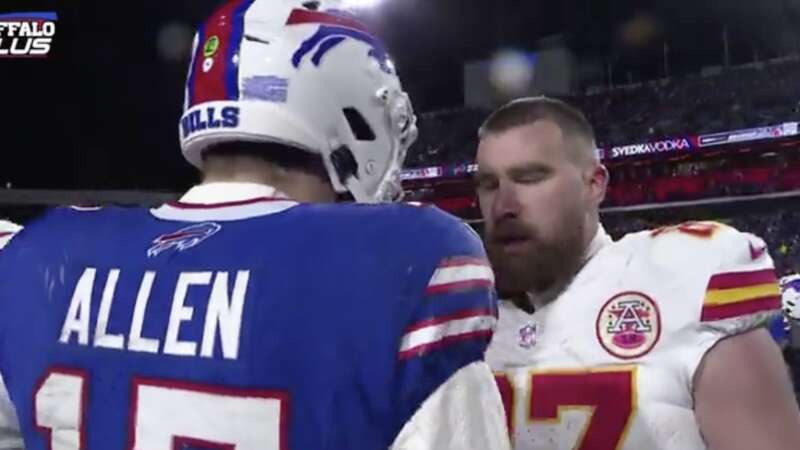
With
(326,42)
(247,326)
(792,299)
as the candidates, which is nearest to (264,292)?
(247,326)

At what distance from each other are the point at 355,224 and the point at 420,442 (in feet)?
0.63

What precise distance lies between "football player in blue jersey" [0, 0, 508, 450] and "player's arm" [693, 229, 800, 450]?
53 centimetres

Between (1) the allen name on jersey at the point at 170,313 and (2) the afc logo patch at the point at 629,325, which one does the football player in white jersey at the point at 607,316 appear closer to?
(2) the afc logo patch at the point at 629,325

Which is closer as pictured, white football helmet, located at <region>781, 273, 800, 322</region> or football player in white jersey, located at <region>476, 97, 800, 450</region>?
football player in white jersey, located at <region>476, 97, 800, 450</region>

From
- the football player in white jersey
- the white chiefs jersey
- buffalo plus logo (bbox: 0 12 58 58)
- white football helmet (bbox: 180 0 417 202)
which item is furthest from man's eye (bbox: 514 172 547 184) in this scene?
buffalo plus logo (bbox: 0 12 58 58)

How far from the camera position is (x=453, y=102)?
12.4 metres

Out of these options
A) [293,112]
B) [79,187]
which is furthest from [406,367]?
[79,187]

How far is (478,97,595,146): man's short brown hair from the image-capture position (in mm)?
1519

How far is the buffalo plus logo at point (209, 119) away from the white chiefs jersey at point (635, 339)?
640 millimetres

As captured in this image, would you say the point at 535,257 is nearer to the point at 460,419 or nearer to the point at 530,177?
the point at 530,177

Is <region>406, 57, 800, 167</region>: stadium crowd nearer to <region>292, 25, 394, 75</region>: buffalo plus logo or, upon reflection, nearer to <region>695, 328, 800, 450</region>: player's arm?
<region>695, 328, 800, 450</region>: player's arm

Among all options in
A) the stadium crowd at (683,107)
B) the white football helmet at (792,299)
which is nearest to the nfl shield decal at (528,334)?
the white football helmet at (792,299)

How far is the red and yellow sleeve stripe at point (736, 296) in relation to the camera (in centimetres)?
129

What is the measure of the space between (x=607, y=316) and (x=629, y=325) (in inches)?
1.5
